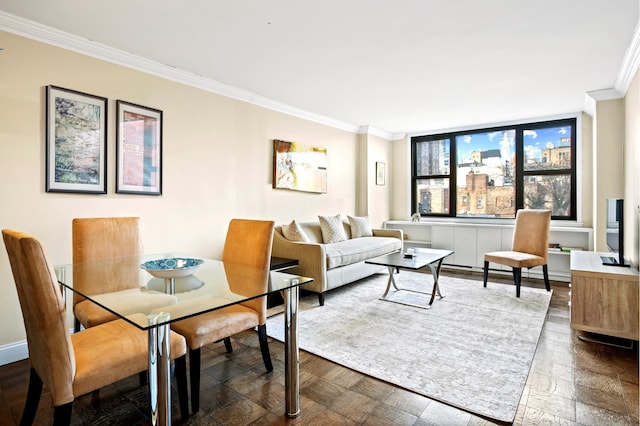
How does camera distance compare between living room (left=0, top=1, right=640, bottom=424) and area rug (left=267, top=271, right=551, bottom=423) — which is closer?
area rug (left=267, top=271, right=551, bottom=423)

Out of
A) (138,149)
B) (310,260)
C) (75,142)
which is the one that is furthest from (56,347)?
(310,260)

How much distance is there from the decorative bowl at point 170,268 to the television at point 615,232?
338 cm

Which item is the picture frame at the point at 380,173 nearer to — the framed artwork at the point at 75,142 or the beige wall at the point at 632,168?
the beige wall at the point at 632,168

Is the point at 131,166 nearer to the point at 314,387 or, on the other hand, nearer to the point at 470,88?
the point at 314,387

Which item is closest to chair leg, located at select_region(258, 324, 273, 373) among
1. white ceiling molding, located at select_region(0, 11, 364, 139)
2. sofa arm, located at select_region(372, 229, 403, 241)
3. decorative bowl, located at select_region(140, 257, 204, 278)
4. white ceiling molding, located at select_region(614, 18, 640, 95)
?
decorative bowl, located at select_region(140, 257, 204, 278)

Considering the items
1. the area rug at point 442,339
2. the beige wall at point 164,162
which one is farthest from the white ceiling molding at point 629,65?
the beige wall at point 164,162

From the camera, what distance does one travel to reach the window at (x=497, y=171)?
16.9 ft

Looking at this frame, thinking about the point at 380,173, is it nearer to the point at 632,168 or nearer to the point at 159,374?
the point at 632,168

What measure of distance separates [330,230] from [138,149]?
2575mm

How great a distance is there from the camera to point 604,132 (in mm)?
4031

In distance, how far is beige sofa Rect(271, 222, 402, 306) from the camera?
3.74 m

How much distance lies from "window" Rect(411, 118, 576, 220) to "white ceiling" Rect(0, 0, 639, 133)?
3.68ft

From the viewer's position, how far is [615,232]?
330 centimetres

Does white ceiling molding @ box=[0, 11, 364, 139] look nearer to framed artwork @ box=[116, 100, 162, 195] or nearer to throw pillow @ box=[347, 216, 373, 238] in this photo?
framed artwork @ box=[116, 100, 162, 195]
